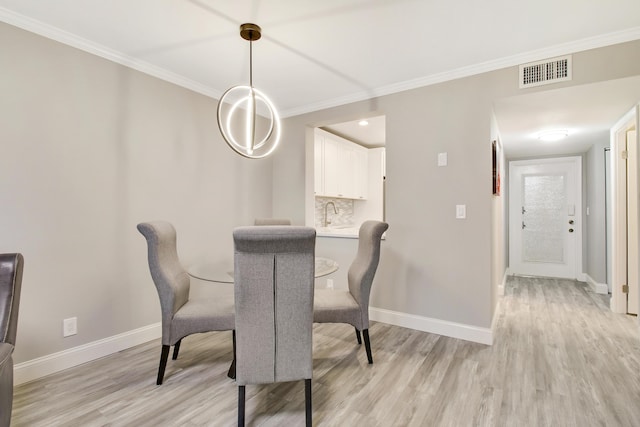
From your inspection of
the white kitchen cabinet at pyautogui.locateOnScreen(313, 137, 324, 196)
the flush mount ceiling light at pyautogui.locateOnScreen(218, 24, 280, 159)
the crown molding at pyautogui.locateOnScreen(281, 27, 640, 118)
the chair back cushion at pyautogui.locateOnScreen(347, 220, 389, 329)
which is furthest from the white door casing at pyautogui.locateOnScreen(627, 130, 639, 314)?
the flush mount ceiling light at pyautogui.locateOnScreen(218, 24, 280, 159)

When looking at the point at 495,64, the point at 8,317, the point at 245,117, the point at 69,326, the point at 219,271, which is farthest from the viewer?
the point at 245,117

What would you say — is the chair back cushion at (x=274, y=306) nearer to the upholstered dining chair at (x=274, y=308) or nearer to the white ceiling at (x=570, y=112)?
the upholstered dining chair at (x=274, y=308)

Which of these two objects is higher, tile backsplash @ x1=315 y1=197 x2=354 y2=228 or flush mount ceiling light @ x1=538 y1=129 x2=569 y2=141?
flush mount ceiling light @ x1=538 y1=129 x2=569 y2=141

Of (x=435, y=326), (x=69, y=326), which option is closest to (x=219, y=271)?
(x=69, y=326)

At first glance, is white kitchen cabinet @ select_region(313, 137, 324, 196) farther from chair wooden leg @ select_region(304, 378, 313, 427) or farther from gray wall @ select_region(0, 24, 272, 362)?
chair wooden leg @ select_region(304, 378, 313, 427)

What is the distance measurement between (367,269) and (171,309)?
1.36 m

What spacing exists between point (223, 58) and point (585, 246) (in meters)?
6.07

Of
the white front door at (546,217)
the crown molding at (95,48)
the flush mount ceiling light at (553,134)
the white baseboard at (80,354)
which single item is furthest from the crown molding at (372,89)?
the white front door at (546,217)

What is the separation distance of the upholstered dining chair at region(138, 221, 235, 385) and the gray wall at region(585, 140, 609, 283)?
16.8 ft

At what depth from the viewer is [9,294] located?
4.78 feet

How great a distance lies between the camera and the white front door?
17.4ft

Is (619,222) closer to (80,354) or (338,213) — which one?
(338,213)

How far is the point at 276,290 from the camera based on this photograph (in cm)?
155

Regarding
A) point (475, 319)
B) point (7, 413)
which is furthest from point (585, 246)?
point (7, 413)
